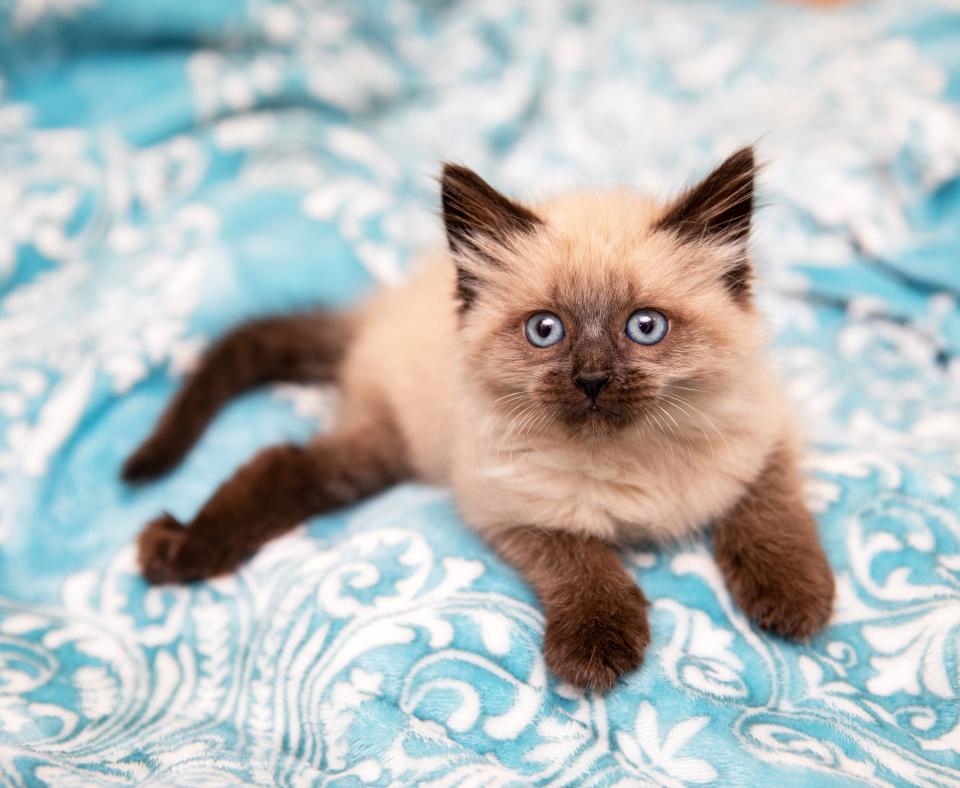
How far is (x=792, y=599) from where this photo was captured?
1154 millimetres

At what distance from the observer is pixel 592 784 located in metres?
1.01

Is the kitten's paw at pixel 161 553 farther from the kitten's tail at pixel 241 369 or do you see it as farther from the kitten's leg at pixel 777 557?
the kitten's leg at pixel 777 557

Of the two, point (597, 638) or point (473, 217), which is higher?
point (473, 217)

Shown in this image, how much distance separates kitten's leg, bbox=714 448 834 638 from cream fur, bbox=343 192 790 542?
35 millimetres

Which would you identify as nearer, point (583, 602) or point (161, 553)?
point (583, 602)

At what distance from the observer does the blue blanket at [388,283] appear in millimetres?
1095

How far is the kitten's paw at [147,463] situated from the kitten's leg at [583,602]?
28.2 inches

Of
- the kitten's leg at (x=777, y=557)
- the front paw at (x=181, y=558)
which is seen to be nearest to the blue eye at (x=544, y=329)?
the kitten's leg at (x=777, y=557)

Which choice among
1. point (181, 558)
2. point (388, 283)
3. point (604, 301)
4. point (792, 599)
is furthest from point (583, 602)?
point (388, 283)

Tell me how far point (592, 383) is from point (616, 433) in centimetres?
12

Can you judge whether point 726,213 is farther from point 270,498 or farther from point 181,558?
point 181,558

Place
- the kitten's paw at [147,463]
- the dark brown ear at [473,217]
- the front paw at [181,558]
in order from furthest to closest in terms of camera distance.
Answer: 1. the kitten's paw at [147,463]
2. the front paw at [181,558]
3. the dark brown ear at [473,217]

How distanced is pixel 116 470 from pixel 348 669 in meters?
0.78

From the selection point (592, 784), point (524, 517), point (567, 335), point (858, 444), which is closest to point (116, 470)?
point (524, 517)
